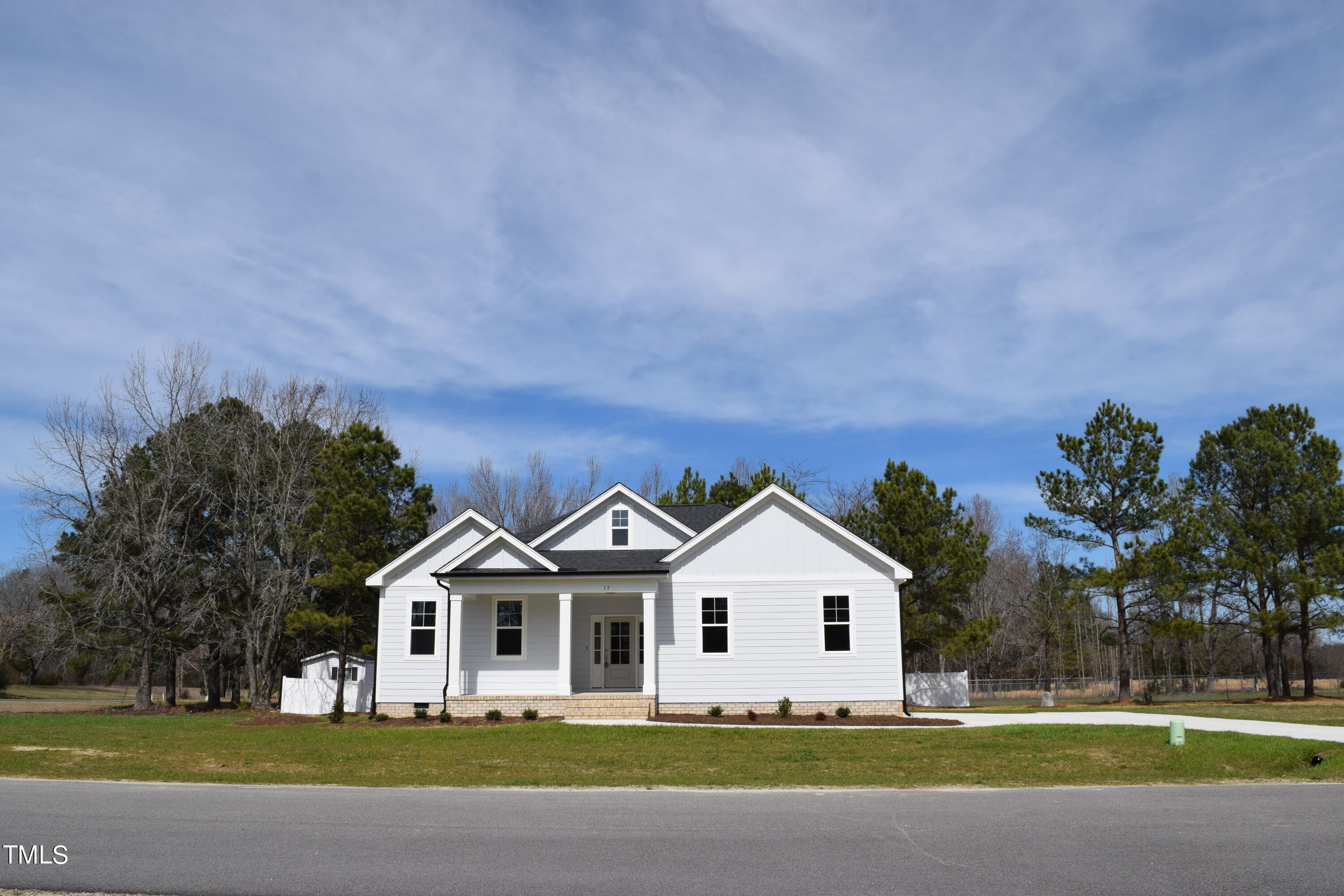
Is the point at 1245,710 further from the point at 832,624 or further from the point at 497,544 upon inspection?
the point at 497,544

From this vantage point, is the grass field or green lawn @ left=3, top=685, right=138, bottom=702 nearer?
the grass field

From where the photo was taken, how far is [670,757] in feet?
50.7

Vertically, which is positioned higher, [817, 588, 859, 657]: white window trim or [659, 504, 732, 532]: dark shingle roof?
[659, 504, 732, 532]: dark shingle roof

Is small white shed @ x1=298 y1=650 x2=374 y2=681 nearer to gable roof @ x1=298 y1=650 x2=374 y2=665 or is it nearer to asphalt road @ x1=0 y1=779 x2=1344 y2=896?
gable roof @ x1=298 y1=650 x2=374 y2=665

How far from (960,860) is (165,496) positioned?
109ft

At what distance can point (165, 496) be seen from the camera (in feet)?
110

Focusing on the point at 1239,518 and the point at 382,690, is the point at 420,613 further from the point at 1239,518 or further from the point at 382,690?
the point at 1239,518

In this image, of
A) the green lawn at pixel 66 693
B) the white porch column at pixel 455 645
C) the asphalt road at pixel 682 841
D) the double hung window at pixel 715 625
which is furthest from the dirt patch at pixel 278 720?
the green lawn at pixel 66 693

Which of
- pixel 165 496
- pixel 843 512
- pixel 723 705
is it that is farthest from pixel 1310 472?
pixel 165 496

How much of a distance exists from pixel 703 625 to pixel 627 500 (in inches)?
199

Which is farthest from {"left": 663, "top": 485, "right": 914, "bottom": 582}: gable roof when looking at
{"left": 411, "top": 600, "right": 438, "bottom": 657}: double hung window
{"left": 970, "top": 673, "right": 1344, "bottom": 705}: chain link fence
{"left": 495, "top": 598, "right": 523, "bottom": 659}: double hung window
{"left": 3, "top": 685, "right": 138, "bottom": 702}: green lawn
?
{"left": 3, "top": 685, "right": 138, "bottom": 702}: green lawn

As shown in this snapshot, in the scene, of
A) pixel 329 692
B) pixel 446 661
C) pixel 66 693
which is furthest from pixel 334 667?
pixel 66 693

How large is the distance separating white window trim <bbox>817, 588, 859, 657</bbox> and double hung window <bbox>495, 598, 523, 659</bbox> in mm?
8106

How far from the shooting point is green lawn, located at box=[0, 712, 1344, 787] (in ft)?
42.8
